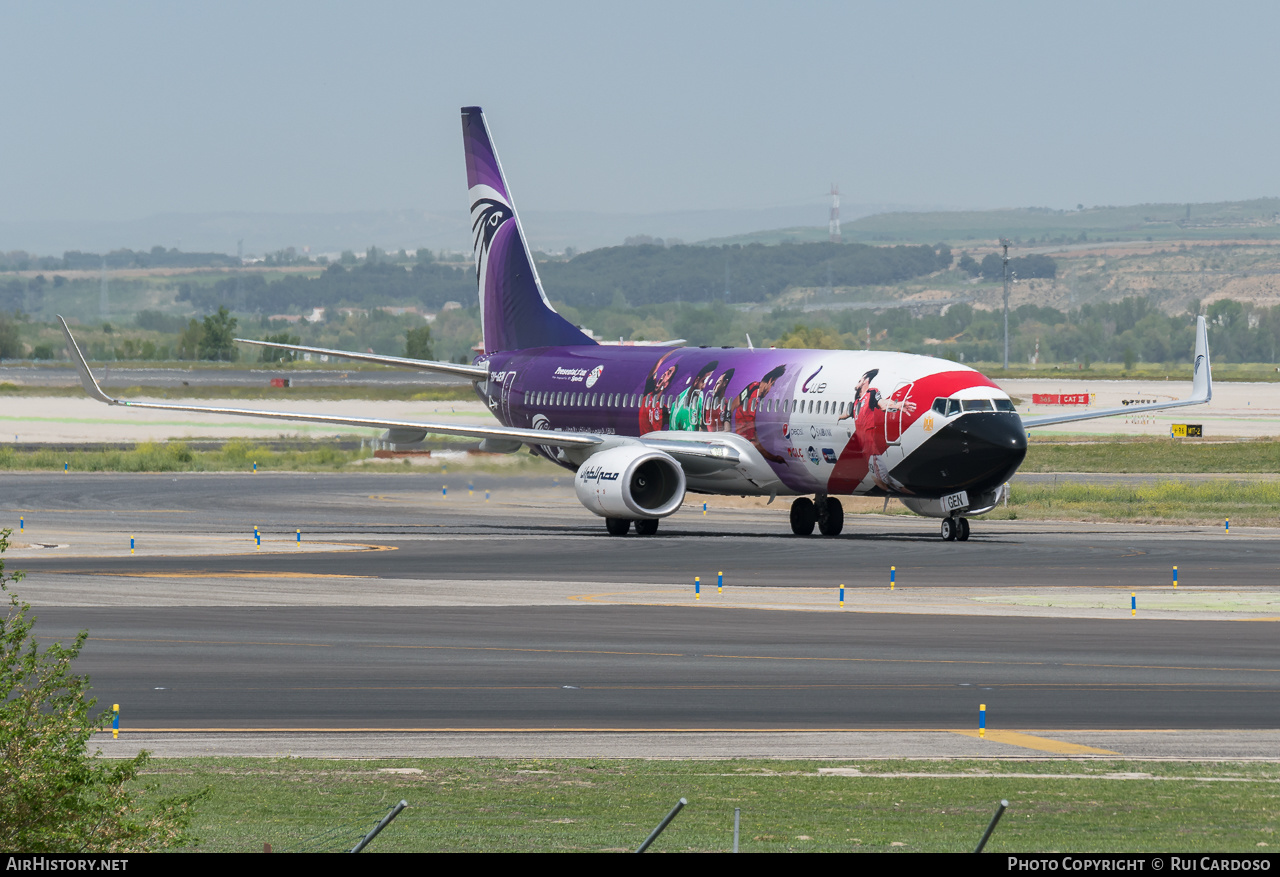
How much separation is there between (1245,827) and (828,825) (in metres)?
3.81

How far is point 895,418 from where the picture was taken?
45.3 meters

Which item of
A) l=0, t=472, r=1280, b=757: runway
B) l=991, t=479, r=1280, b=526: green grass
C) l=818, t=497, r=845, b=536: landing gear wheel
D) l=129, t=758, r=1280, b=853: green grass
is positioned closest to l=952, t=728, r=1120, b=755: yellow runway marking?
l=0, t=472, r=1280, b=757: runway

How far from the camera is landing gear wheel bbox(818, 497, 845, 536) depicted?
50469 millimetres

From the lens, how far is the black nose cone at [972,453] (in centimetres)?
Answer: 4406

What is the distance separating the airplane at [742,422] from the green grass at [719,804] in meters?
26.1

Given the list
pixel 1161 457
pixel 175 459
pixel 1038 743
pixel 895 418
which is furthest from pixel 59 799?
pixel 1161 457

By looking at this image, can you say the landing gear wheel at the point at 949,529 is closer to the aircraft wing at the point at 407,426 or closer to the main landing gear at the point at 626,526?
the main landing gear at the point at 626,526

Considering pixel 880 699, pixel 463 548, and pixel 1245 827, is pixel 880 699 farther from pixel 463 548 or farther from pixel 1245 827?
pixel 463 548

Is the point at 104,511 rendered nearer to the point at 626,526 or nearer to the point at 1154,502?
the point at 626,526

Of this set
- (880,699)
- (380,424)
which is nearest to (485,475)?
(380,424)

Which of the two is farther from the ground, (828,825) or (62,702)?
(62,702)

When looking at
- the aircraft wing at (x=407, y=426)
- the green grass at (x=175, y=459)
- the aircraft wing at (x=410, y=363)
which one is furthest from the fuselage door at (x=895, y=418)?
the green grass at (x=175, y=459)

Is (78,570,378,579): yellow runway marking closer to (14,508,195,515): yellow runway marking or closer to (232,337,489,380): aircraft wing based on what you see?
(232,337,489,380): aircraft wing

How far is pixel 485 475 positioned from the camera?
200 ft
